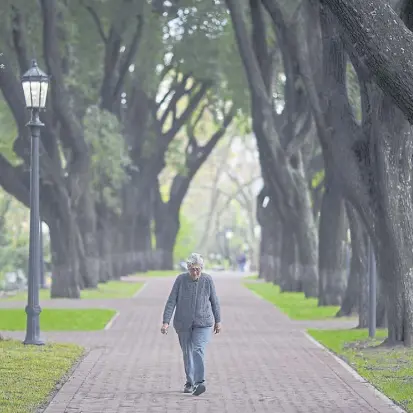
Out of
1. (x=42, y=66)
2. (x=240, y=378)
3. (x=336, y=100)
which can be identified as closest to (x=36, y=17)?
(x=42, y=66)

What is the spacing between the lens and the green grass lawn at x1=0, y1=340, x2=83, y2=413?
46.0ft

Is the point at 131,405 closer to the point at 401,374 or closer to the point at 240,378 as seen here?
the point at 240,378

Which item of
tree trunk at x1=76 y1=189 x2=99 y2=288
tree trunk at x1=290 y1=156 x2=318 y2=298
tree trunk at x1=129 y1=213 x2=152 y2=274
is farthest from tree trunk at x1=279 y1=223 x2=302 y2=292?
tree trunk at x1=129 y1=213 x2=152 y2=274

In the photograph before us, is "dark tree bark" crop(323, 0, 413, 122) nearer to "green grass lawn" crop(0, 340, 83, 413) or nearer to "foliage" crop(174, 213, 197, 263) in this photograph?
"green grass lawn" crop(0, 340, 83, 413)

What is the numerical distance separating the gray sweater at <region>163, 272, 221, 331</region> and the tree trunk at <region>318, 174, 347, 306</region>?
60.5 feet

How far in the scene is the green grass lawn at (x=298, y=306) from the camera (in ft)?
102

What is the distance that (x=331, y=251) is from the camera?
1344 inches

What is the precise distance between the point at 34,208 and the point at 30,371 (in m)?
5.31

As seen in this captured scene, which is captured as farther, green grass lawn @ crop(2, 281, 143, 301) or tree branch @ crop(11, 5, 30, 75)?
green grass lawn @ crop(2, 281, 143, 301)

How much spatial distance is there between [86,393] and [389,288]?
22.8 ft

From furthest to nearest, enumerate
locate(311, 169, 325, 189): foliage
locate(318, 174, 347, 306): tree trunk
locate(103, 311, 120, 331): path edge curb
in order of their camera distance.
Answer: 1. locate(311, 169, 325, 189): foliage
2. locate(318, 174, 347, 306): tree trunk
3. locate(103, 311, 120, 331): path edge curb

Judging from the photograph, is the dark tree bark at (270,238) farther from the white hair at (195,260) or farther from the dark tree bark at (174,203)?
the white hair at (195,260)

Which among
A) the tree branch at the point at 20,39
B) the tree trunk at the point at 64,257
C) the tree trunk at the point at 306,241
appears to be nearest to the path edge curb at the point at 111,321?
the tree trunk at the point at 64,257

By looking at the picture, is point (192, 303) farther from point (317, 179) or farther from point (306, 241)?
point (317, 179)
